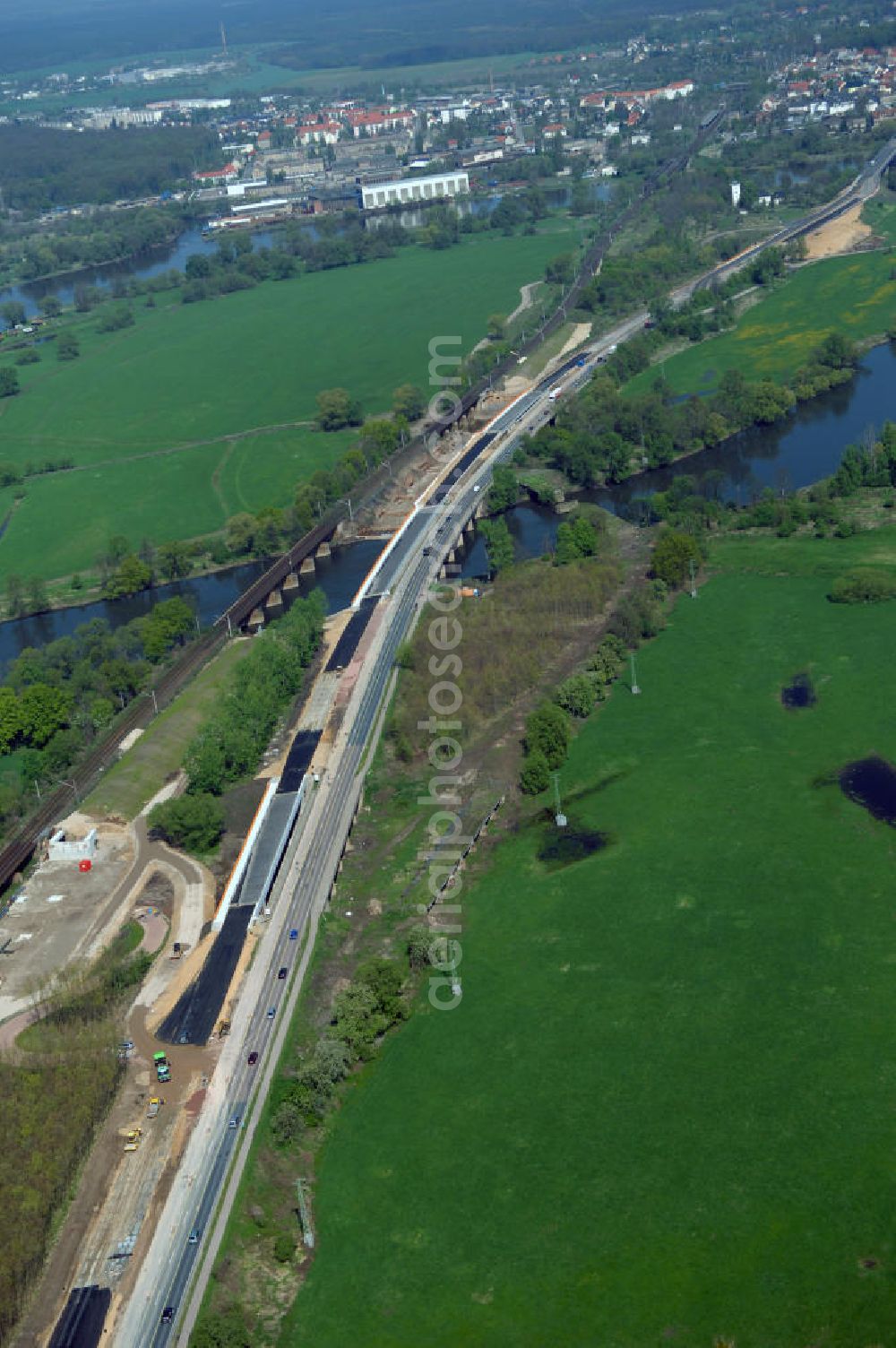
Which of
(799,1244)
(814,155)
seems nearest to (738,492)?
(799,1244)

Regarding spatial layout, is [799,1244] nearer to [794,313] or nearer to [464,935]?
[464,935]

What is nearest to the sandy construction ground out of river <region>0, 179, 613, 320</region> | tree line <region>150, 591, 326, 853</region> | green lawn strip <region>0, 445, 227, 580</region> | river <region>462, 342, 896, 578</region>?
river <region>462, 342, 896, 578</region>

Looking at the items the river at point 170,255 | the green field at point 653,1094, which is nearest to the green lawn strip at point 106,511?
the green field at point 653,1094

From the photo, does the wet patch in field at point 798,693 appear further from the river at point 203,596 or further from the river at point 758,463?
the river at point 203,596

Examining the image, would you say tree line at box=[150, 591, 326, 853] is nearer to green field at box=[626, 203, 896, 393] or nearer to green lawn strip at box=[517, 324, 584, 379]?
green field at box=[626, 203, 896, 393]

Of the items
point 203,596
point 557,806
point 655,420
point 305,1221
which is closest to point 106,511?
point 203,596

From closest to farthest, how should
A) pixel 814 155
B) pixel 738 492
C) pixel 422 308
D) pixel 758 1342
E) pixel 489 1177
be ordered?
pixel 758 1342 → pixel 489 1177 → pixel 738 492 → pixel 422 308 → pixel 814 155
